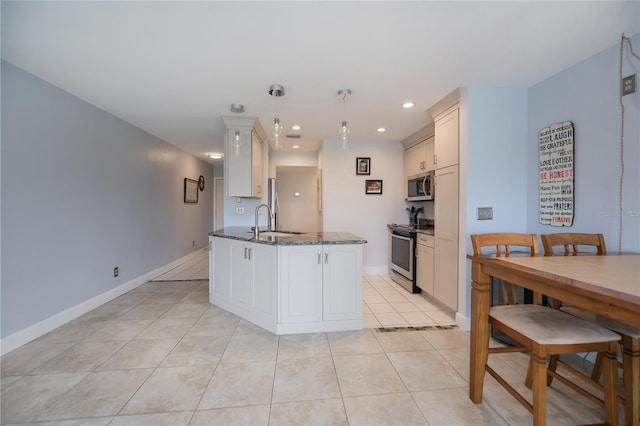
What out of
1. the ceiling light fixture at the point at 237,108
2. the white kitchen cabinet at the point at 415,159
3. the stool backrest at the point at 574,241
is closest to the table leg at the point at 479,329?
the stool backrest at the point at 574,241

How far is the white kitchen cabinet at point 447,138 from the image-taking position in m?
2.65

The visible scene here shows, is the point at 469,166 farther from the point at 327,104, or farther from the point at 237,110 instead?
the point at 237,110

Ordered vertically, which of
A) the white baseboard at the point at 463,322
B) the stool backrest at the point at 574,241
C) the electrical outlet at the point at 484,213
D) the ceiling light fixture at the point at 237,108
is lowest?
the white baseboard at the point at 463,322

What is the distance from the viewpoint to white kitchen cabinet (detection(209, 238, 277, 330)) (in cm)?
243

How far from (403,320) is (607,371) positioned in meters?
1.56

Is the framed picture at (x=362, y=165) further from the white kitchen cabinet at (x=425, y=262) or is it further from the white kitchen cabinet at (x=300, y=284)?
the white kitchen cabinet at (x=300, y=284)

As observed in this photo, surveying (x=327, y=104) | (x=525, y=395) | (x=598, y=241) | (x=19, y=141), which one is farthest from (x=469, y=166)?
(x=19, y=141)

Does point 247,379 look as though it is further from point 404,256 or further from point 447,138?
point 447,138

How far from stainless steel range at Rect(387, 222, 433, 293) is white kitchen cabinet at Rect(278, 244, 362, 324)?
1.38 meters

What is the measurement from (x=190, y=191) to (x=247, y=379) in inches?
190

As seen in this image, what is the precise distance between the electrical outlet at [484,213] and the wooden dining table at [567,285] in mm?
980

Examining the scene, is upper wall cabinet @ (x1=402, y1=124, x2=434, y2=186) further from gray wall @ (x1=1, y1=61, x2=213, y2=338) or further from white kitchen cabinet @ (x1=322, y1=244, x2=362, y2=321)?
Answer: gray wall @ (x1=1, y1=61, x2=213, y2=338)

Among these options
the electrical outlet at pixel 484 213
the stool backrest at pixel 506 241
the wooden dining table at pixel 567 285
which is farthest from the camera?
the electrical outlet at pixel 484 213

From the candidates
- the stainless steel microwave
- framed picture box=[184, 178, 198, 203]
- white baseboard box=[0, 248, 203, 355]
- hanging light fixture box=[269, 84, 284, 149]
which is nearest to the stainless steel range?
the stainless steel microwave
